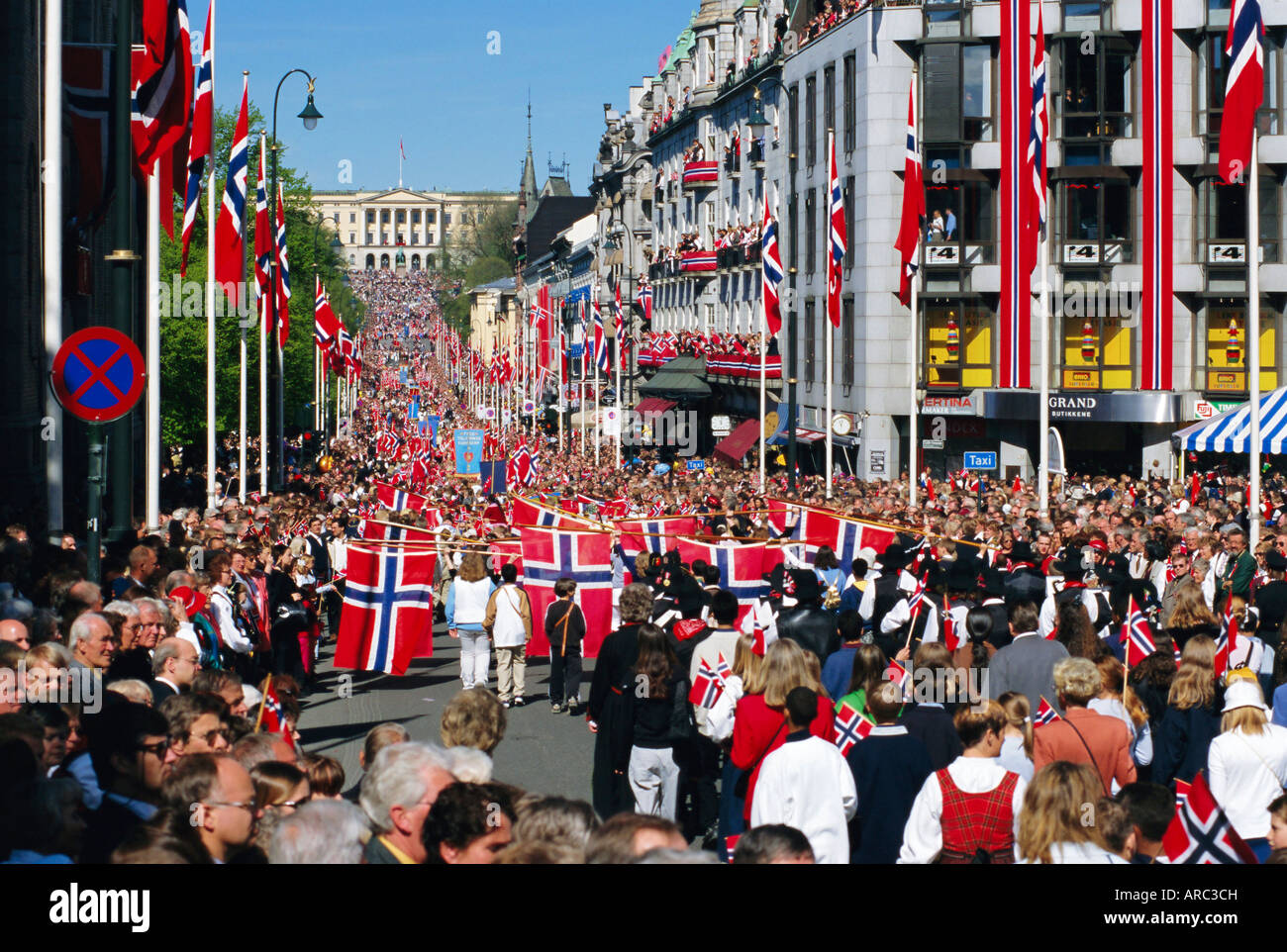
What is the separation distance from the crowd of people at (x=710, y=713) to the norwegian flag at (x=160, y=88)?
4078 millimetres

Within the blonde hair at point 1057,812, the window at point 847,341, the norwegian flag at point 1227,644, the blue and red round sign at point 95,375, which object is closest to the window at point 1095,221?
the window at point 847,341

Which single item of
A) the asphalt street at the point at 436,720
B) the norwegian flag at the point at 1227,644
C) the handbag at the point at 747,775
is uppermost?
the norwegian flag at the point at 1227,644

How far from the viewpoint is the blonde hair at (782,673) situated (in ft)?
28.1

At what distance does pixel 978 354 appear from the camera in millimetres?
43906

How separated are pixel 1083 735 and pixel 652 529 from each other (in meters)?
11.1

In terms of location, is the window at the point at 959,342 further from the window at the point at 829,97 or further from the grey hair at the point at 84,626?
the grey hair at the point at 84,626

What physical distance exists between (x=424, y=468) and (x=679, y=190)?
3556cm

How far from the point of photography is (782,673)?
28.2 ft

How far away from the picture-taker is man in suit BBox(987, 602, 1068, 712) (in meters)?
10.3

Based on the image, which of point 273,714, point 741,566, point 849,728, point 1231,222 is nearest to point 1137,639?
point 849,728

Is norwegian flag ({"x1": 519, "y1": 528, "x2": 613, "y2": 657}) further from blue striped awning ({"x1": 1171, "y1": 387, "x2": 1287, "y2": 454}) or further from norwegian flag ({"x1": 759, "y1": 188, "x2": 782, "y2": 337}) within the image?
norwegian flag ({"x1": 759, "y1": 188, "x2": 782, "y2": 337})

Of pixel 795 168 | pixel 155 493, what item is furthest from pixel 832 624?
pixel 795 168

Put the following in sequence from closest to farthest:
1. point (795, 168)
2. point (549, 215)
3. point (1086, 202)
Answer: point (1086, 202) → point (795, 168) → point (549, 215)
